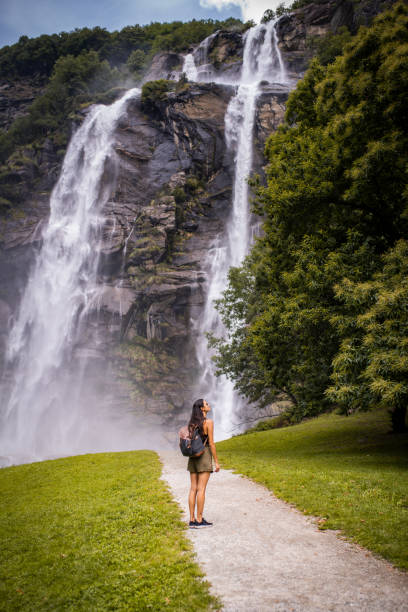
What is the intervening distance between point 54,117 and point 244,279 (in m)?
53.5

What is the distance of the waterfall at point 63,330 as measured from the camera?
40.7 m

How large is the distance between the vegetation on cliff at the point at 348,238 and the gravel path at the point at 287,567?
13.5ft

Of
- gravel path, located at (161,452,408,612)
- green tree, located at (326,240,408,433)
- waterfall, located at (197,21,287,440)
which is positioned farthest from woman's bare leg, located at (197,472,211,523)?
waterfall, located at (197,21,287,440)

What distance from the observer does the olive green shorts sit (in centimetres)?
→ 592

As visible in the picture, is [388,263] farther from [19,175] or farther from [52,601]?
[19,175]

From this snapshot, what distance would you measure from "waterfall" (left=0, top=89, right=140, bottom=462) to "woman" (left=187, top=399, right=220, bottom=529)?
3602 centimetres

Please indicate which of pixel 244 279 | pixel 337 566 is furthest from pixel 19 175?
pixel 337 566

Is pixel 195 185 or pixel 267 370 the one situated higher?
pixel 195 185

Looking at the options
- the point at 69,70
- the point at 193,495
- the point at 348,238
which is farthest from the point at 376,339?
the point at 69,70

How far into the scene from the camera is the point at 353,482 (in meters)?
8.34

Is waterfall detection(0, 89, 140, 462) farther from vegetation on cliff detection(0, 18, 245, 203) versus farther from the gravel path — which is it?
the gravel path

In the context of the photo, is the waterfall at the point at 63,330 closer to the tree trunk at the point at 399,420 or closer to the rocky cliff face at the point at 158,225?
the rocky cliff face at the point at 158,225

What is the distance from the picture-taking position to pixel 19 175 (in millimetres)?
55000

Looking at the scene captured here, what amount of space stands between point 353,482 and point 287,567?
15.9 feet
